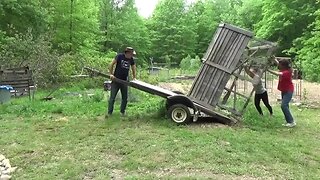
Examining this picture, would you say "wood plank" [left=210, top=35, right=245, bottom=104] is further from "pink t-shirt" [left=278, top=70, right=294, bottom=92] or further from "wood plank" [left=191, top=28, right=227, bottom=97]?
"pink t-shirt" [left=278, top=70, right=294, bottom=92]

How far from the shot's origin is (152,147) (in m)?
6.81

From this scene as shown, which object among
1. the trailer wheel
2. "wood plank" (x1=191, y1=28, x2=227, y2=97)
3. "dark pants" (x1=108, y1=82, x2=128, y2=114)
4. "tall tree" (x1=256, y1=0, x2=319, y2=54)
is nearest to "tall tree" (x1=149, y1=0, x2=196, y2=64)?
"tall tree" (x1=256, y1=0, x2=319, y2=54)

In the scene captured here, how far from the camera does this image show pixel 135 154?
650 centimetres

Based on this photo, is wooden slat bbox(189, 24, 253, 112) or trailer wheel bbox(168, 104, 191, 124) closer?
trailer wheel bbox(168, 104, 191, 124)

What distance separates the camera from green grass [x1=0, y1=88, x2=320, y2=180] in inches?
226

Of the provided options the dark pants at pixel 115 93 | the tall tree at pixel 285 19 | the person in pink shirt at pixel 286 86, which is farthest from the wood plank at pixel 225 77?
the tall tree at pixel 285 19

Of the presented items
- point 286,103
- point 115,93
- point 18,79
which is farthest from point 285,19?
point 115,93

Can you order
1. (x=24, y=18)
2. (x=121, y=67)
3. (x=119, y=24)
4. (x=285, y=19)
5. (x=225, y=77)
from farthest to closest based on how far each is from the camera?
(x=119, y=24) < (x=285, y=19) < (x=24, y=18) < (x=121, y=67) < (x=225, y=77)

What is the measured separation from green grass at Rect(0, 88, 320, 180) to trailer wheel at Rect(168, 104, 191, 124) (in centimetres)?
17

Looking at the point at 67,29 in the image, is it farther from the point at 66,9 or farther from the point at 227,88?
the point at 227,88

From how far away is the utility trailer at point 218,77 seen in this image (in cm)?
880

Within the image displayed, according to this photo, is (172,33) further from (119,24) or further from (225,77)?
(225,77)

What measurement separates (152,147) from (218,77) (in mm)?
2927

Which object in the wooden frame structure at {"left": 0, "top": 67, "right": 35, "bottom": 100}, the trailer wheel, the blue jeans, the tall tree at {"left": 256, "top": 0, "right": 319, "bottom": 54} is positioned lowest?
the wooden frame structure at {"left": 0, "top": 67, "right": 35, "bottom": 100}
